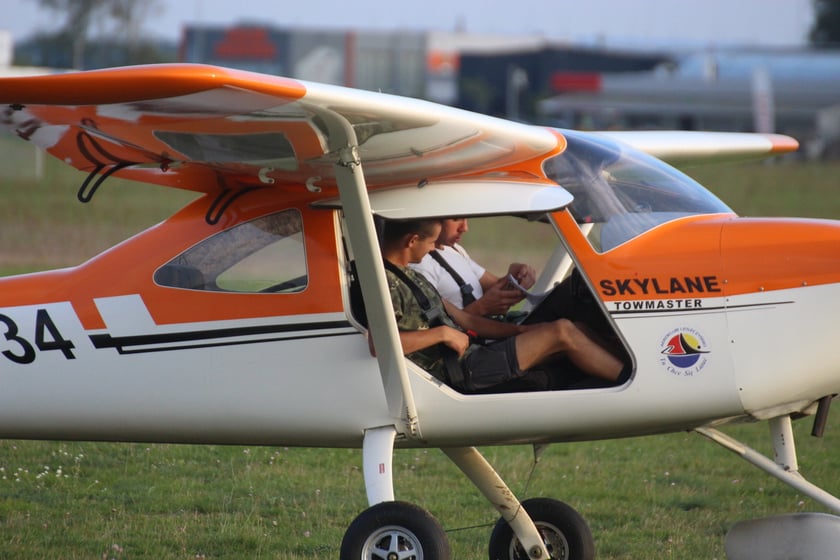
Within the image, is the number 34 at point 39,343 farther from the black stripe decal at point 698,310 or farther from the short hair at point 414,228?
the black stripe decal at point 698,310

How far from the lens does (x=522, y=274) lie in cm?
561

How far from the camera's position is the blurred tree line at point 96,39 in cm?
6444

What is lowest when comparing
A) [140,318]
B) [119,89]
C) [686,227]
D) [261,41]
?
[261,41]

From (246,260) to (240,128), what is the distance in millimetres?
956

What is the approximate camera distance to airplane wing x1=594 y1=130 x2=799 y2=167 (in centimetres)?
759

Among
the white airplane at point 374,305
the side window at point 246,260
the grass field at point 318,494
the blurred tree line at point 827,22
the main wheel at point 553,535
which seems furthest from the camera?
the blurred tree line at point 827,22

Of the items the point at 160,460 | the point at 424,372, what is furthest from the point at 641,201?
the point at 160,460

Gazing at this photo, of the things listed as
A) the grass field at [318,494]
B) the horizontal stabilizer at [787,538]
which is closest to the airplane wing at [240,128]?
the horizontal stabilizer at [787,538]

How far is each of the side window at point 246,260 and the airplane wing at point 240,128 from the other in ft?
0.76

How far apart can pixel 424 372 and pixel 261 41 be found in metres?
101

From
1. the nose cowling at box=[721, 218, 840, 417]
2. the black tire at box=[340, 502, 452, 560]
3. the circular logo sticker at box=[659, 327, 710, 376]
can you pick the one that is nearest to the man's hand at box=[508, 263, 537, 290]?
the circular logo sticker at box=[659, 327, 710, 376]

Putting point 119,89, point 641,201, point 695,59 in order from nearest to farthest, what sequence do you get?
point 119,89 → point 641,201 → point 695,59

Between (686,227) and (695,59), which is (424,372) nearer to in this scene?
(686,227)

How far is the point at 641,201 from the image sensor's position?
16.9 ft
